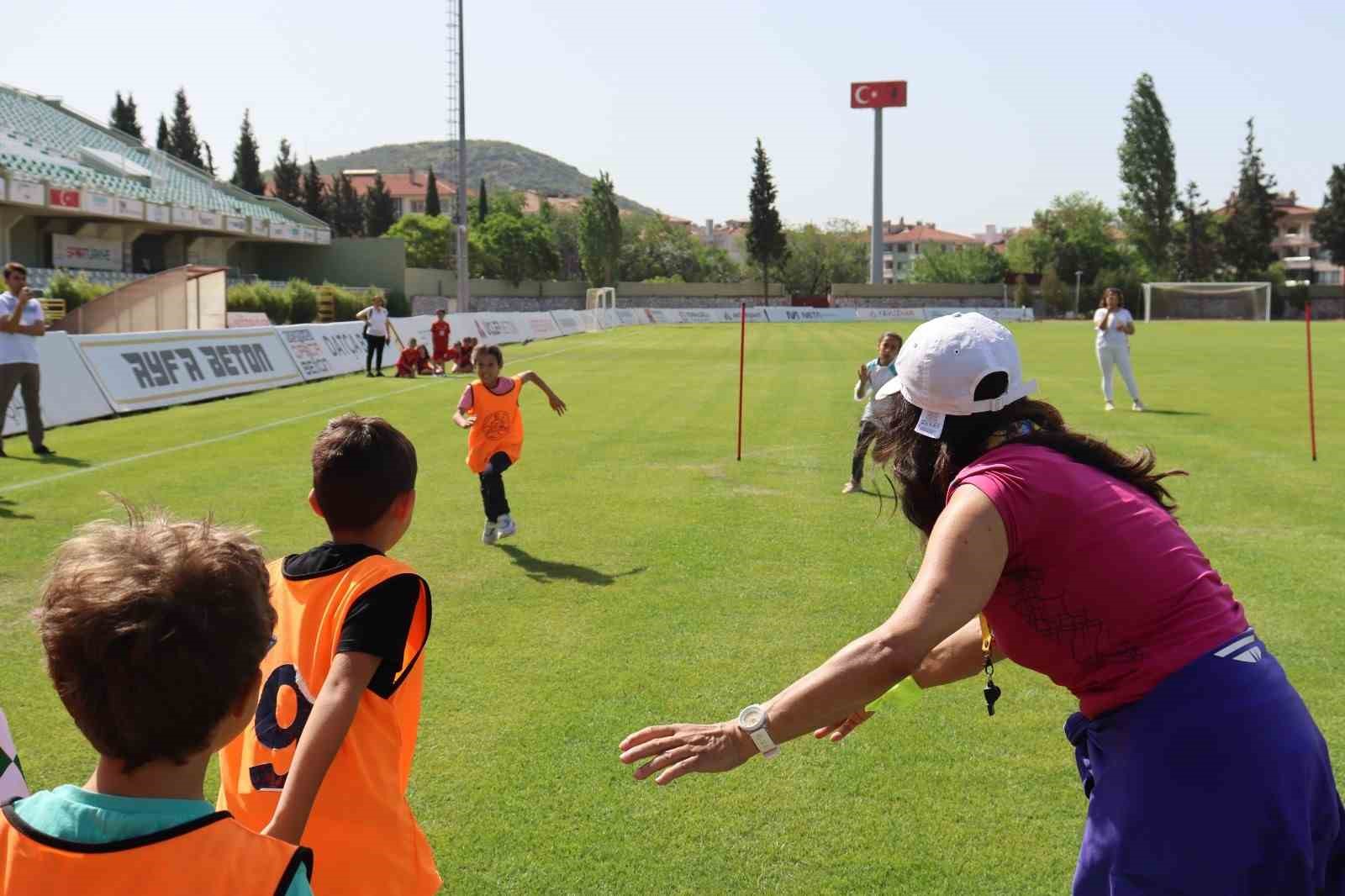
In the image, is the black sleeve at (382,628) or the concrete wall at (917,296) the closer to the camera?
the black sleeve at (382,628)

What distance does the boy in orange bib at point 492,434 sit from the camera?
369 inches

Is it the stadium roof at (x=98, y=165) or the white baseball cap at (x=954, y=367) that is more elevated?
the stadium roof at (x=98, y=165)

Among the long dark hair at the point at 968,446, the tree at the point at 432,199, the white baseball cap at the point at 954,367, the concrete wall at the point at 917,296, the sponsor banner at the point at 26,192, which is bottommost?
the long dark hair at the point at 968,446

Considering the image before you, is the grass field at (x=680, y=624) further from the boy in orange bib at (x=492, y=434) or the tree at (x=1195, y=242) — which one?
the tree at (x=1195, y=242)

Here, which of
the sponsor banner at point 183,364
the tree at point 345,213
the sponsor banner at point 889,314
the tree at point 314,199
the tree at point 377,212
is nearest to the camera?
the sponsor banner at point 183,364

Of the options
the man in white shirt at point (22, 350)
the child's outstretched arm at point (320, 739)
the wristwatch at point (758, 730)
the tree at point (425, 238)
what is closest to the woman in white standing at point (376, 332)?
the man in white shirt at point (22, 350)

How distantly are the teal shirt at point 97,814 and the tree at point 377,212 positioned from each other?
11804cm

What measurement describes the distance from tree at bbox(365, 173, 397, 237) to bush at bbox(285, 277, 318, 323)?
66931 mm

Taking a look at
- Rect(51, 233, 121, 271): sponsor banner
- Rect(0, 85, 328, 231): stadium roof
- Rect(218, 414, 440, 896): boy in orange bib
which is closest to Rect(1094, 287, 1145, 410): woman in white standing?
Rect(218, 414, 440, 896): boy in orange bib

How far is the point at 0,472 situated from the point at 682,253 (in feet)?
465

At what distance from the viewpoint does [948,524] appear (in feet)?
7.27

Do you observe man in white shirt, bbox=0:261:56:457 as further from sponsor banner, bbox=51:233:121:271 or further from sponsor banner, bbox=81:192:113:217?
sponsor banner, bbox=51:233:121:271

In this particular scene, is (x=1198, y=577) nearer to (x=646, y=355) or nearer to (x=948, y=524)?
(x=948, y=524)

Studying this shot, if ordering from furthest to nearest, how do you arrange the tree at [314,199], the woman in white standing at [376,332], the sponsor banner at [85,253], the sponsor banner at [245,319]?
1. the tree at [314,199]
2. the sponsor banner at [85,253]
3. the sponsor banner at [245,319]
4. the woman in white standing at [376,332]
